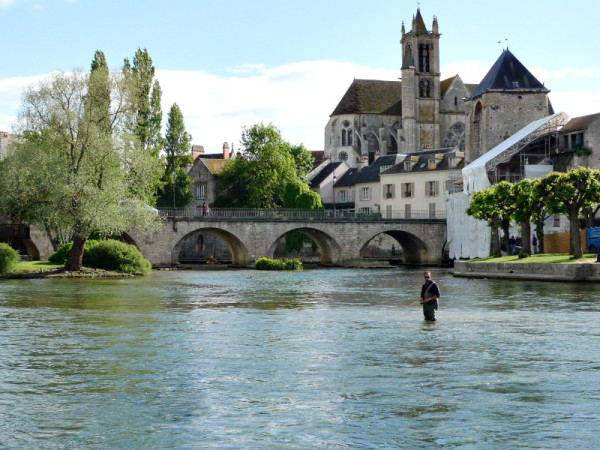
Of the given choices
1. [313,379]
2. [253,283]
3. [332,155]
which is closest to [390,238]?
[332,155]

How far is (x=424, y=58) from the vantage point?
109938 mm

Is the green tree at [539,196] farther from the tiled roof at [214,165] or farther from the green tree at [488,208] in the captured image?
the tiled roof at [214,165]

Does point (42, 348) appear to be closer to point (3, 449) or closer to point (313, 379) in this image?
point (313, 379)

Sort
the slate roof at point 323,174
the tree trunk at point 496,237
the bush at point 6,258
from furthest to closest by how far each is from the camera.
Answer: the slate roof at point 323,174, the tree trunk at point 496,237, the bush at point 6,258

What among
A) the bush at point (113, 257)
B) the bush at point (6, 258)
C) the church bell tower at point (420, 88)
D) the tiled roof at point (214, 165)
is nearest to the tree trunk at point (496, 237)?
the bush at point (113, 257)

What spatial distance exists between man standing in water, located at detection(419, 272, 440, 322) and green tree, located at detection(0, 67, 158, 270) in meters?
25.7

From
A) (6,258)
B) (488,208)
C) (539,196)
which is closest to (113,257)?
(6,258)

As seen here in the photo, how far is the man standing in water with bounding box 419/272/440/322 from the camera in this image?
1019 inches

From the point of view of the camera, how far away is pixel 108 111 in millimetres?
50719

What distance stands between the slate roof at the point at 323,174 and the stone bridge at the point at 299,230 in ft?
66.6

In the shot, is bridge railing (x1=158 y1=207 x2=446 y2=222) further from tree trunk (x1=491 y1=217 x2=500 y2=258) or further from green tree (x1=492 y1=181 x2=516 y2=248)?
green tree (x1=492 y1=181 x2=516 y2=248)

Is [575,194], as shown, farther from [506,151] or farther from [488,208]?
[506,151]

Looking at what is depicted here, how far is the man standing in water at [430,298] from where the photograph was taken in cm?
2589

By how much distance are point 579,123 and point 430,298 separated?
44767mm
